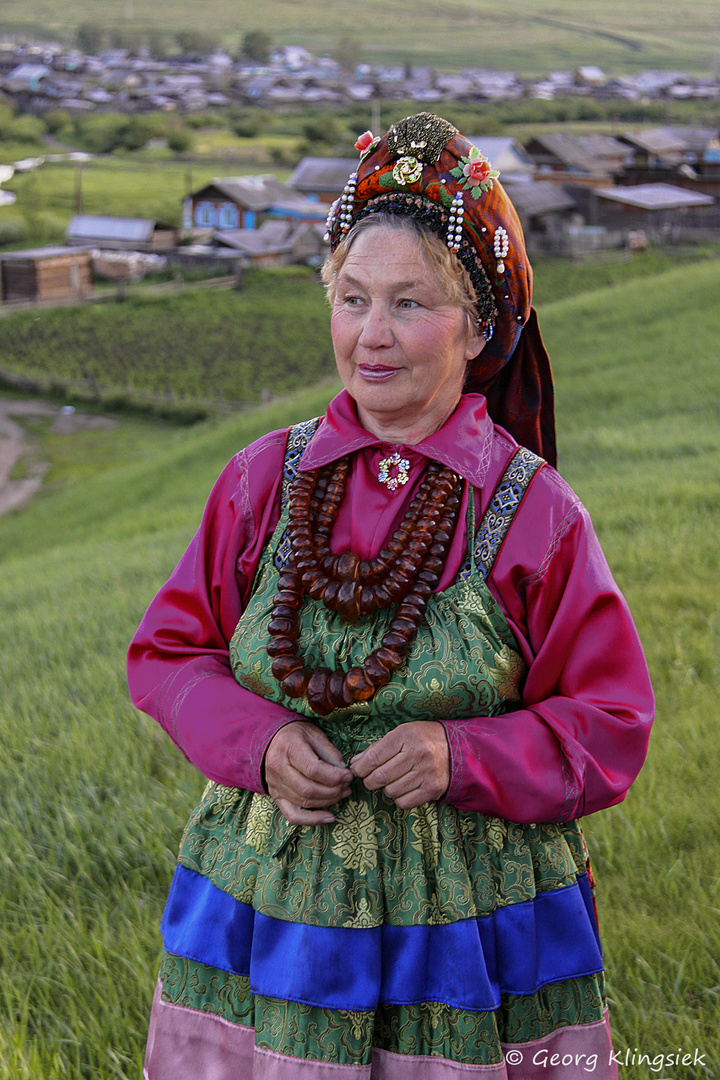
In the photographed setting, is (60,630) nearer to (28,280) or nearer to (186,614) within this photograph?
(186,614)

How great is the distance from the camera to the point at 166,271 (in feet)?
124

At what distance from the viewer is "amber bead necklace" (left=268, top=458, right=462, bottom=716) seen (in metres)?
1.64

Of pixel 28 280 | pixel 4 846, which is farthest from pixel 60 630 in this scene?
pixel 28 280

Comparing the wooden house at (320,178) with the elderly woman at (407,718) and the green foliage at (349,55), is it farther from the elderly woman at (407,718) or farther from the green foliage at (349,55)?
the green foliage at (349,55)

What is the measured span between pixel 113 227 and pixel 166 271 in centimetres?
554

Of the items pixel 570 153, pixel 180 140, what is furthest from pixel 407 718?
pixel 180 140

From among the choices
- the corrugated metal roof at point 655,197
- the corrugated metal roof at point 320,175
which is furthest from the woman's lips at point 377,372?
the corrugated metal roof at point 320,175

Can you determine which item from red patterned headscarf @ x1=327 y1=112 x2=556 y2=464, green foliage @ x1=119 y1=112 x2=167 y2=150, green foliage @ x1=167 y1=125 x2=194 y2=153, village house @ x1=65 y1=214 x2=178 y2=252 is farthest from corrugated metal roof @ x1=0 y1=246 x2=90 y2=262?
green foliage @ x1=119 y1=112 x2=167 y2=150

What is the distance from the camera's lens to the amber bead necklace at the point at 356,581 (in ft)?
5.39

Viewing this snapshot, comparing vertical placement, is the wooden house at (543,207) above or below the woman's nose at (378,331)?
below

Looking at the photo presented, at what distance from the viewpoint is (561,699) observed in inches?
67.1

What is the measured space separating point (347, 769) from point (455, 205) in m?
1.01

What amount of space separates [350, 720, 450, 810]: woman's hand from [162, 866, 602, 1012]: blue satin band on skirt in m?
0.24

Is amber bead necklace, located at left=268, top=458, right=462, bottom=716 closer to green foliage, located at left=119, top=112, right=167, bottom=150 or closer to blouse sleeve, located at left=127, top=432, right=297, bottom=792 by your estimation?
blouse sleeve, located at left=127, top=432, right=297, bottom=792
